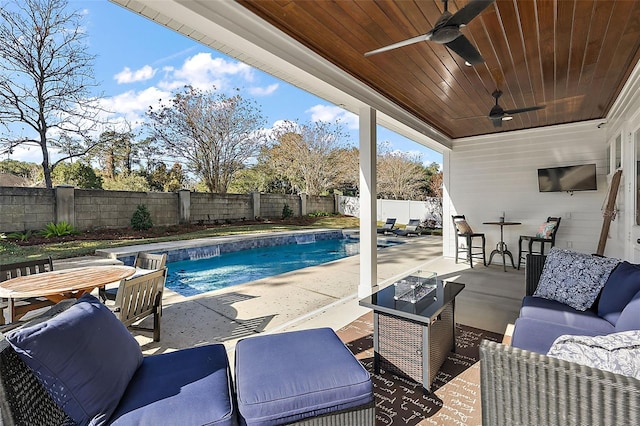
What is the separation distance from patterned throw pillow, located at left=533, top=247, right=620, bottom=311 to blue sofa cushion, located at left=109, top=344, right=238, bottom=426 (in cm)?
274

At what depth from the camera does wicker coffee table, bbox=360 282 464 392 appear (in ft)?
6.80

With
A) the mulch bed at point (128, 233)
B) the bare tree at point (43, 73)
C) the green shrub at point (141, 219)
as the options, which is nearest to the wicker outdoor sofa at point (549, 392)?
the mulch bed at point (128, 233)

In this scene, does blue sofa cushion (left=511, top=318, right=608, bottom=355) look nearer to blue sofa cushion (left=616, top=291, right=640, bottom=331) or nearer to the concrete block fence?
blue sofa cushion (left=616, top=291, right=640, bottom=331)

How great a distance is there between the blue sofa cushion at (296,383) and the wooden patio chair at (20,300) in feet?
7.92

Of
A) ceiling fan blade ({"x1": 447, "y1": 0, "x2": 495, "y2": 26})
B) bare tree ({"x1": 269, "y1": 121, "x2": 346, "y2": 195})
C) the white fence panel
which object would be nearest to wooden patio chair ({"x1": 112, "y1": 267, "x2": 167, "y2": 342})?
ceiling fan blade ({"x1": 447, "y1": 0, "x2": 495, "y2": 26})

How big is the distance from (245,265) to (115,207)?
6.25 metres

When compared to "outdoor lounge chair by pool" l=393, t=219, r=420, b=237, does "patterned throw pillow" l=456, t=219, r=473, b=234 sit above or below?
above

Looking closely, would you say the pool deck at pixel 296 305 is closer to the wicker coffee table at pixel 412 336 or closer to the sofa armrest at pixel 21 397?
the wicker coffee table at pixel 412 336

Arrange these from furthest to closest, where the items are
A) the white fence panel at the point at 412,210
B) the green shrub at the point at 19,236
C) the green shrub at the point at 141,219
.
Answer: the white fence panel at the point at 412,210 < the green shrub at the point at 141,219 < the green shrub at the point at 19,236

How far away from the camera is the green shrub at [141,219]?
10898 mm

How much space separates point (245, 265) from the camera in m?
7.79

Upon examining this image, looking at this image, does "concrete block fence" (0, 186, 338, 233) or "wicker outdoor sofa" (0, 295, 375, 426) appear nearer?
"wicker outdoor sofa" (0, 295, 375, 426)

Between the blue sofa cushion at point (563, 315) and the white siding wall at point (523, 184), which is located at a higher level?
the white siding wall at point (523, 184)

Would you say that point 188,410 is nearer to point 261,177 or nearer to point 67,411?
point 67,411
